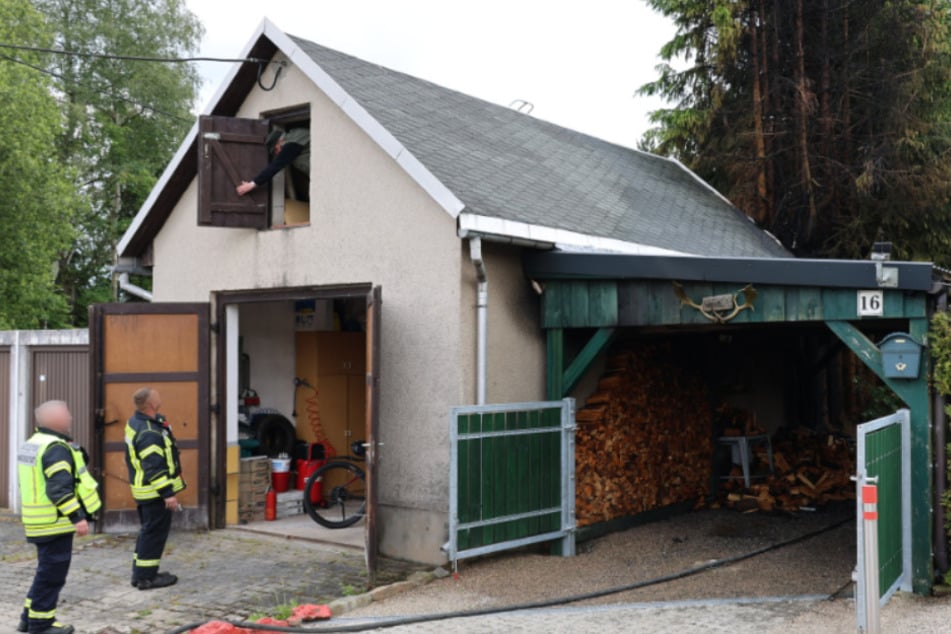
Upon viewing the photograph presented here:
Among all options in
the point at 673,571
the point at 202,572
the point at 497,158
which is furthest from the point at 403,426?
the point at 497,158

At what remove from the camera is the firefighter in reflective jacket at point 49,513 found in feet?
22.5

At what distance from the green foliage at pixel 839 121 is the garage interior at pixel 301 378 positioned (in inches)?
352

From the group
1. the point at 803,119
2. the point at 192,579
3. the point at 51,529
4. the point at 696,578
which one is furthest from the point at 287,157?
the point at 803,119

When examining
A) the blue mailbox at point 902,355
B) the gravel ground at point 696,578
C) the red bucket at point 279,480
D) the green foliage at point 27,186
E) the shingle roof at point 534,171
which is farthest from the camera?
the green foliage at point 27,186

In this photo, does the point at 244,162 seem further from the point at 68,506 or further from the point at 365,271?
the point at 68,506

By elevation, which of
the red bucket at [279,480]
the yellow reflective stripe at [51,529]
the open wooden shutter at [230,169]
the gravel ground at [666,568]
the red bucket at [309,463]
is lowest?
the gravel ground at [666,568]

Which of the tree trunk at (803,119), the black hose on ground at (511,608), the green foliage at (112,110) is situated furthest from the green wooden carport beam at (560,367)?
the green foliage at (112,110)

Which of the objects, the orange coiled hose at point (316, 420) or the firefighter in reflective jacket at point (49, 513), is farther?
the orange coiled hose at point (316, 420)

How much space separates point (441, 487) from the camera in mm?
8914

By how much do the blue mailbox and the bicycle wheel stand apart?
5.66m

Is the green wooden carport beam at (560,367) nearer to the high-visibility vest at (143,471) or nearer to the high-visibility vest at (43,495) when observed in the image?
the high-visibility vest at (143,471)

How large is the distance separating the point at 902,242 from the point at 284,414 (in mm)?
11971

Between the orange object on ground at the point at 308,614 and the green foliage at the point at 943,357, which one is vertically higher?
the green foliage at the point at 943,357

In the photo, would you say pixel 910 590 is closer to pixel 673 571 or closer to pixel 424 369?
pixel 673 571
